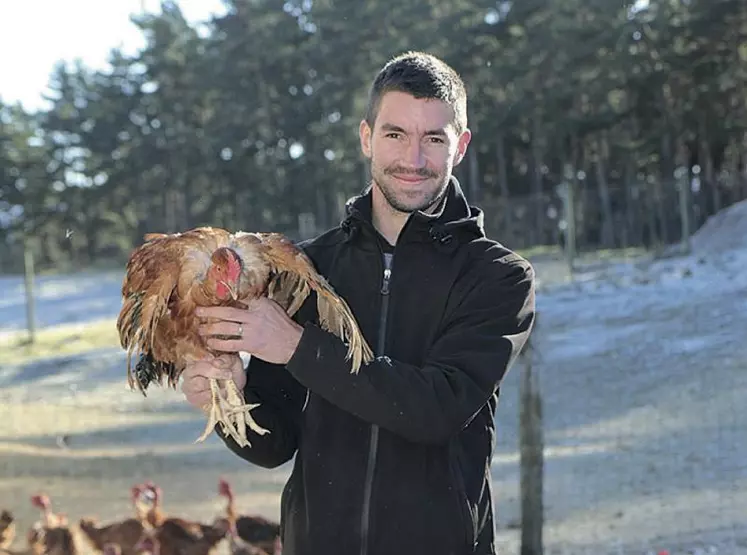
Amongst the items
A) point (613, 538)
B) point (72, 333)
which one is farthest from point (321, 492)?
point (72, 333)

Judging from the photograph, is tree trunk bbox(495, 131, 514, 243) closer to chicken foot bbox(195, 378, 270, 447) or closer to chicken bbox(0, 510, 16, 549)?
chicken bbox(0, 510, 16, 549)

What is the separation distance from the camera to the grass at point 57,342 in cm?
1655

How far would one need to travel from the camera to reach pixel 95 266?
3788 cm

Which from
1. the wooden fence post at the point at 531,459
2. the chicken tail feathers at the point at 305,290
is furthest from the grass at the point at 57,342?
the chicken tail feathers at the point at 305,290

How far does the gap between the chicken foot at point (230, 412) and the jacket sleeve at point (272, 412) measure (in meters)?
0.06

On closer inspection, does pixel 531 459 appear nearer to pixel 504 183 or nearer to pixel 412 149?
pixel 412 149

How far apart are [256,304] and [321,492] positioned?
0.44m

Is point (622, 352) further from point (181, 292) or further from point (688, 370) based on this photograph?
point (181, 292)

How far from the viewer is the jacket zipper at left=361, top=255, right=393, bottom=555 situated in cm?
188

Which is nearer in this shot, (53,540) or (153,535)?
(153,535)

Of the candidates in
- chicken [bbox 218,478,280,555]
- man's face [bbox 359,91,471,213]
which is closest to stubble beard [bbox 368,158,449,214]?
man's face [bbox 359,91,471,213]

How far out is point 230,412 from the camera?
77.9 inches

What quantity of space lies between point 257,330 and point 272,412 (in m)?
0.36

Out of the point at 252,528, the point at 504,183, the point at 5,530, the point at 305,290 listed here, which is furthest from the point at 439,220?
the point at 504,183
